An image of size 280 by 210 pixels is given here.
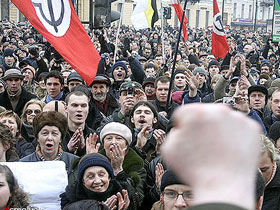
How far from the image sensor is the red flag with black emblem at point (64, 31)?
14.2 feet

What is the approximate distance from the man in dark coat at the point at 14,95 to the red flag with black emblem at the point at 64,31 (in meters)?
1.70

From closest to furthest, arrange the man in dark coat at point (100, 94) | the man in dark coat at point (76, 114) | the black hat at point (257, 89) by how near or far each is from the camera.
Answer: the man in dark coat at point (76, 114)
the black hat at point (257, 89)
the man in dark coat at point (100, 94)

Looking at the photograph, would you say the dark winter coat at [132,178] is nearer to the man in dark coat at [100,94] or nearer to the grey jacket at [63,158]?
the grey jacket at [63,158]

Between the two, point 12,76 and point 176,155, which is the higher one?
point 176,155

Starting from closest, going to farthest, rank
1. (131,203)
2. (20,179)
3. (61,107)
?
(20,179), (131,203), (61,107)

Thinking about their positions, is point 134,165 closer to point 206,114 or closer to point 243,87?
point 243,87

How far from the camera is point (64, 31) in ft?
14.9

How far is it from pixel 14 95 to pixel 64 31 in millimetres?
1869

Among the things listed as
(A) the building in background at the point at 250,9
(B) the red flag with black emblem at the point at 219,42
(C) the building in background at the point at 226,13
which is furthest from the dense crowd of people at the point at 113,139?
(A) the building in background at the point at 250,9

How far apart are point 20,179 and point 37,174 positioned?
96 mm

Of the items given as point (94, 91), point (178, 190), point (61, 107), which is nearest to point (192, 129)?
point (178, 190)

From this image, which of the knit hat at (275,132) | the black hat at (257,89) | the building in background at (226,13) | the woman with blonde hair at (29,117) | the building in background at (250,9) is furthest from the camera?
the building in background at (250,9)

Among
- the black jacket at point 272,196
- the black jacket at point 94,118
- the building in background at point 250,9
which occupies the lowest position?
the black jacket at point 94,118

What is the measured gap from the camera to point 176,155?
416 mm
